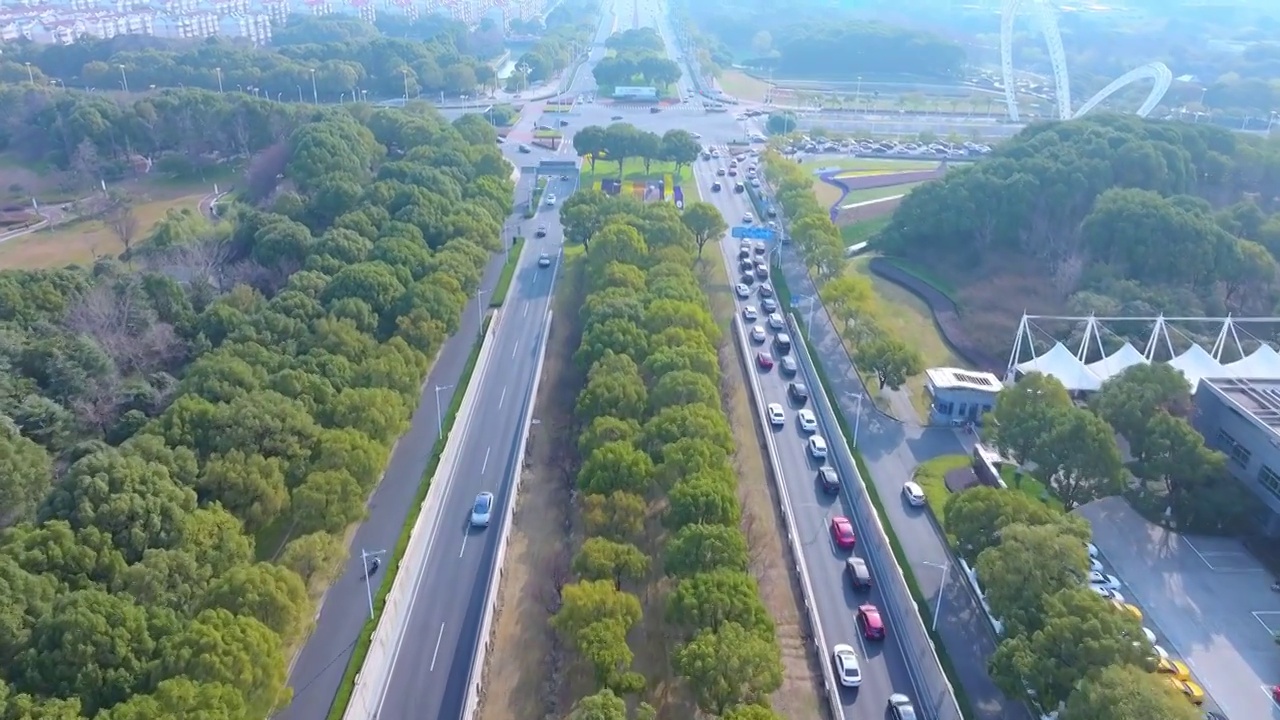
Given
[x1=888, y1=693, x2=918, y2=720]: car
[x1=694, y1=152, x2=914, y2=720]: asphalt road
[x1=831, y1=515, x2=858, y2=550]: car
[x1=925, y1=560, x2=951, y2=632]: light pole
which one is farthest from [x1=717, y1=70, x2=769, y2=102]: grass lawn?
[x1=888, y1=693, x2=918, y2=720]: car

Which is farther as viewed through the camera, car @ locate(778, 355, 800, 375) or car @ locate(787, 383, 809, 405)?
car @ locate(778, 355, 800, 375)

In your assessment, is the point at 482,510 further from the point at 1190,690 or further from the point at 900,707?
the point at 1190,690

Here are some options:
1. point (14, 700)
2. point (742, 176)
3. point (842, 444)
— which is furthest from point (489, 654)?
point (742, 176)

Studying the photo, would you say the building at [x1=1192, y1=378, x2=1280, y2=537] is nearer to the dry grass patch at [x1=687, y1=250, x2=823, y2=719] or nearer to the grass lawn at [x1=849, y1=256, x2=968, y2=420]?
the grass lawn at [x1=849, y1=256, x2=968, y2=420]

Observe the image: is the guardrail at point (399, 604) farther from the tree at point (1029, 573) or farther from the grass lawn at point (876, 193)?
the grass lawn at point (876, 193)

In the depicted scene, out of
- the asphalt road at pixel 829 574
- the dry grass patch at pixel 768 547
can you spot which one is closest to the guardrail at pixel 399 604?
the dry grass patch at pixel 768 547

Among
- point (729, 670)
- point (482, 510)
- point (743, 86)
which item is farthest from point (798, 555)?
point (743, 86)
